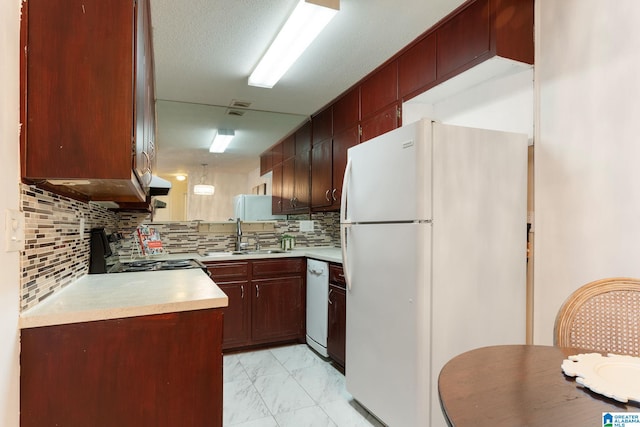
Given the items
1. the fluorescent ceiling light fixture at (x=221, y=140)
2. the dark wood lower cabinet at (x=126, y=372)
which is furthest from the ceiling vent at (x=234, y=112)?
the dark wood lower cabinet at (x=126, y=372)

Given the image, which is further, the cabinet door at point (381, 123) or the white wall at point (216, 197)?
the white wall at point (216, 197)

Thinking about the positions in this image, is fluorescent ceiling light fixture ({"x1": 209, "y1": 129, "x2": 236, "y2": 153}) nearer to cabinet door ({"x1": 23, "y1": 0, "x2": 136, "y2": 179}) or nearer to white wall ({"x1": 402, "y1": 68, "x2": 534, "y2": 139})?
white wall ({"x1": 402, "y1": 68, "x2": 534, "y2": 139})

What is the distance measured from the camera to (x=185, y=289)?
152cm

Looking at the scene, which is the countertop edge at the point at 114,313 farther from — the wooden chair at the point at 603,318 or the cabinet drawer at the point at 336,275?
the cabinet drawer at the point at 336,275

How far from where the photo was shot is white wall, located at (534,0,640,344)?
157 centimetres

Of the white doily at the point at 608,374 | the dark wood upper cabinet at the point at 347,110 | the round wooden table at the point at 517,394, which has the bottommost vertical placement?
the round wooden table at the point at 517,394

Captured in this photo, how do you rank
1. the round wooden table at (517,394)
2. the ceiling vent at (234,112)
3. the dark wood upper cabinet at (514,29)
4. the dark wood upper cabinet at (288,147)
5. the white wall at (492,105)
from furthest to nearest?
the dark wood upper cabinet at (288,147), the ceiling vent at (234,112), the white wall at (492,105), the dark wood upper cabinet at (514,29), the round wooden table at (517,394)

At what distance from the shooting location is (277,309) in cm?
343

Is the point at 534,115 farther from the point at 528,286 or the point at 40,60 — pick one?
the point at 40,60

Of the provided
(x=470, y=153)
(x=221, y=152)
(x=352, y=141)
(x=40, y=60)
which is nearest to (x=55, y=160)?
(x=40, y=60)

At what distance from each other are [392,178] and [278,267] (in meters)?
1.82

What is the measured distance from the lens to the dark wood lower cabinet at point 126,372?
1105 mm

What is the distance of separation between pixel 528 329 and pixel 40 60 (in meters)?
2.43

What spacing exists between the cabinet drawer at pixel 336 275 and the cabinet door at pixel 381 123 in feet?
3.55
